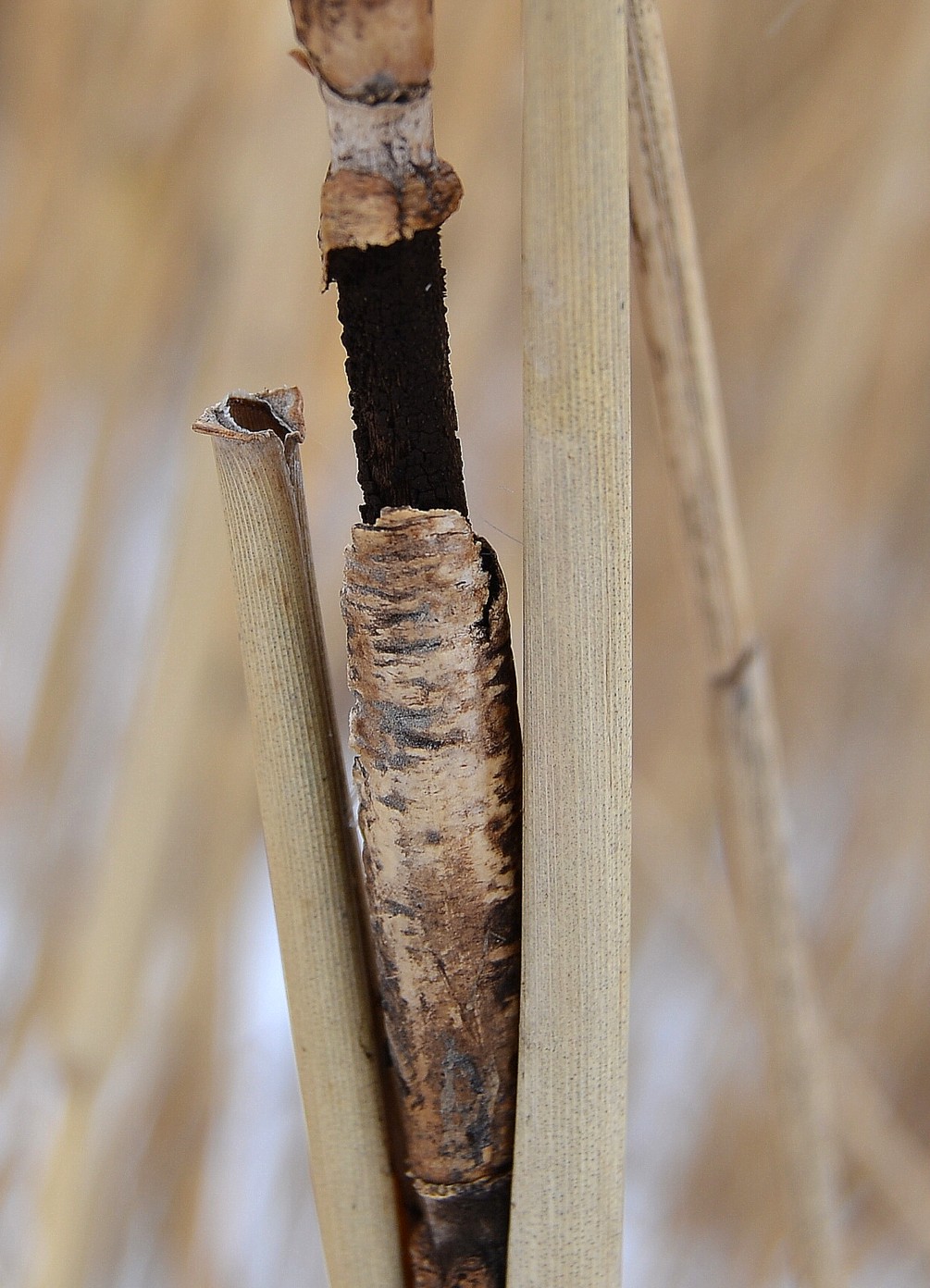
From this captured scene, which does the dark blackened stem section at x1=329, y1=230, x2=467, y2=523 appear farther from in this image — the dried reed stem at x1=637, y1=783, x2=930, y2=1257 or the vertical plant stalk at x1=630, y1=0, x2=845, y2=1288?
the dried reed stem at x1=637, y1=783, x2=930, y2=1257

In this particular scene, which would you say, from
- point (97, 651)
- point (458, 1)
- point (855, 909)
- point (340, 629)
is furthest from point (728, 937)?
point (458, 1)

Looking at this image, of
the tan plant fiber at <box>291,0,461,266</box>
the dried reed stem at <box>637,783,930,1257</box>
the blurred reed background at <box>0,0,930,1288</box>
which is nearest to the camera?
the tan plant fiber at <box>291,0,461,266</box>

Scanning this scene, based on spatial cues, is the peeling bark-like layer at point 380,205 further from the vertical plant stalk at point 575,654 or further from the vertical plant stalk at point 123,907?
the vertical plant stalk at point 123,907

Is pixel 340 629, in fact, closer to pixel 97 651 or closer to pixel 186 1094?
pixel 97 651

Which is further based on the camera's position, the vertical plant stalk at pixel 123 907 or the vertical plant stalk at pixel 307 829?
the vertical plant stalk at pixel 123 907

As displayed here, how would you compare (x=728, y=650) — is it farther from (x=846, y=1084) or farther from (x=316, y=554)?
(x=846, y=1084)

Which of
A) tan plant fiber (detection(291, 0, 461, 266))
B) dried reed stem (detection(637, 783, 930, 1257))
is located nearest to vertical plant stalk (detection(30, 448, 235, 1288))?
dried reed stem (detection(637, 783, 930, 1257))

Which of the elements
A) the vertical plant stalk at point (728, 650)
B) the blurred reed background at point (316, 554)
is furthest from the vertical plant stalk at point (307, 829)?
the blurred reed background at point (316, 554)
